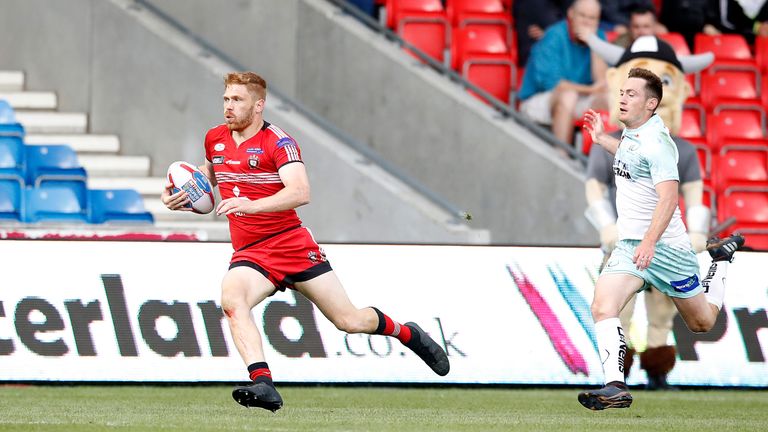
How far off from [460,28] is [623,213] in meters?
7.98

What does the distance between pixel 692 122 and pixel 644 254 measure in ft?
27.3

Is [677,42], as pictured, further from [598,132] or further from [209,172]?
[209,172]

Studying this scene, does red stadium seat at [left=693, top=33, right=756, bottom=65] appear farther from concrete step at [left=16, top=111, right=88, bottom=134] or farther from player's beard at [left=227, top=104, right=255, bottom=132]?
player's beard at [left=227, top=104, right=255, bottom=132]

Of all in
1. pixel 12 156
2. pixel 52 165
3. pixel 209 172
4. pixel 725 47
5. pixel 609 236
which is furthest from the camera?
pixel 725 47

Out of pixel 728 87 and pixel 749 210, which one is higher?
pixel 728 87

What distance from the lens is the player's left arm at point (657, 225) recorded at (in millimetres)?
8383

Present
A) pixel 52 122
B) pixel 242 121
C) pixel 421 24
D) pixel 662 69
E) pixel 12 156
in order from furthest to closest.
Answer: pixel 421 24
pixel 52 122
pixel 12 156
pixel 662 69
pixel 242 121

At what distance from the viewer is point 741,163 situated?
53.5 feet

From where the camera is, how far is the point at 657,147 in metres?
8.58

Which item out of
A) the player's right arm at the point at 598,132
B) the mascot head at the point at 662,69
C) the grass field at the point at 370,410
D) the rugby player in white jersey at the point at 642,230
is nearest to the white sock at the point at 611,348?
the rugby player in white jersey at the point at 642,230

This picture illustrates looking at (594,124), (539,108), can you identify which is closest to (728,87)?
(539,108)

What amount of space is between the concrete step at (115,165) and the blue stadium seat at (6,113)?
0.92m

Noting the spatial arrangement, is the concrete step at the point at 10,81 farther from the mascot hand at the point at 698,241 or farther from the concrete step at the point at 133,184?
the mascot hand at the point at 698,241

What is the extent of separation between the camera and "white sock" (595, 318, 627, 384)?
8.50 m
